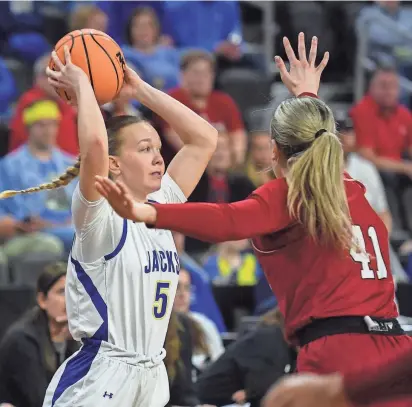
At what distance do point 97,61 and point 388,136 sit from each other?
22.3 ft

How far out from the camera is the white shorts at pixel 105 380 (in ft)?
13.6

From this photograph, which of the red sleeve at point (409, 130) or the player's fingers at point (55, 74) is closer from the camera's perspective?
the player's fingers at point (55, 74)

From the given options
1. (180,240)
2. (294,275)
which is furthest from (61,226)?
(294,275)

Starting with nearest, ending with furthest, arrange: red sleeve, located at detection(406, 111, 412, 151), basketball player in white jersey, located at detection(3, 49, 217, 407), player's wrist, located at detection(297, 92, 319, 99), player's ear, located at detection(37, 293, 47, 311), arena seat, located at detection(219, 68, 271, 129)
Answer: basketball player in white jersey, located at detection(3, 49, 217, 407) → player's wrist, located at detection(297, 92, 319, 99) → player's ear, located at detection(37, 293, 47, 311) → red sleeve, located at detection(406, 111, 412, 151) → arena seat, located at detection(219, 68, 271, 129)

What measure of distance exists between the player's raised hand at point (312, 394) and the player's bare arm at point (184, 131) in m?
2.23

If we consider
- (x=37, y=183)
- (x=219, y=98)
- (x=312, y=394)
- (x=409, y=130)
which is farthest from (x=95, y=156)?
(x=409, y=130)

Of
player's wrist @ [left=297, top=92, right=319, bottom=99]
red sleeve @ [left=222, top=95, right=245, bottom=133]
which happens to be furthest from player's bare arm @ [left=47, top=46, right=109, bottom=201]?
red sleeve @ [left=222, top=95, right=245, bottom=133]

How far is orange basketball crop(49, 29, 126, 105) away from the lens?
4.34 m

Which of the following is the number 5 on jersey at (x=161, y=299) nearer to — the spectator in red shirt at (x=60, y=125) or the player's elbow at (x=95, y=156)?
the player's elbow at (x=95, y=156)

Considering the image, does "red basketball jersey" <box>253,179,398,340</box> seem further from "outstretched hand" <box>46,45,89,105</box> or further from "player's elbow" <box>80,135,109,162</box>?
"outstretched hand" <box>46,45,89,105</box>

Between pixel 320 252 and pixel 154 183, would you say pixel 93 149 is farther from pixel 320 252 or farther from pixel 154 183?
pixel 320 252

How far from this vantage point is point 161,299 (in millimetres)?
4262

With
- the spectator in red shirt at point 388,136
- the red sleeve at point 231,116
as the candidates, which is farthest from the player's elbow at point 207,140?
the spectator in red shirt at point 388,136

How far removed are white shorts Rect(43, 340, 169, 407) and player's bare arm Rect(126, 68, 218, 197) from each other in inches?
31.3
